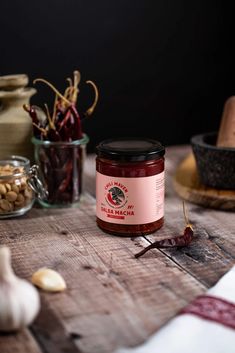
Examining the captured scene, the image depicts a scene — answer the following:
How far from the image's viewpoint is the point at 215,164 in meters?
1.49

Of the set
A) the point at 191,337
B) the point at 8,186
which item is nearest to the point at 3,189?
the point at 8,186

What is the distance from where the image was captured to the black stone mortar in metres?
1.46

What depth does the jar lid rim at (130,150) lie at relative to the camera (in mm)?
1240

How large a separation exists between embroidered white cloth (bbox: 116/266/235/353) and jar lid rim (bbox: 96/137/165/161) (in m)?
0.36

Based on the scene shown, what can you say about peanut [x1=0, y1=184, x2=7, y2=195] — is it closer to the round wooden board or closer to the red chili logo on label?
the red chili logo on label

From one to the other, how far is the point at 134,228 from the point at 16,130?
0.39m

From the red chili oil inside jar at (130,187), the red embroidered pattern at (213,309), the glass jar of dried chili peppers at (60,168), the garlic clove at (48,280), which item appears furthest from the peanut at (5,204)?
the red embroidered pattern at (213,309)

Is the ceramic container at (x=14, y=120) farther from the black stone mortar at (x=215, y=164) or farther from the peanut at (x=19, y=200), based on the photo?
the black stone mortar at (x=215, y=164)

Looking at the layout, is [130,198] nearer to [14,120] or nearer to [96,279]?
[96,279]

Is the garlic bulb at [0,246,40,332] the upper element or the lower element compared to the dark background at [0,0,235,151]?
lower

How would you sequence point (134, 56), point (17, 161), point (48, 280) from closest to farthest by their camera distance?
point (48, 280)
point (17, 161)
point (134, 56)

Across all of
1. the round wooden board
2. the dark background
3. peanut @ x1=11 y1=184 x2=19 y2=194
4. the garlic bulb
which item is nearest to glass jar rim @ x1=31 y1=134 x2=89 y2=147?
peanut @ x1=11 y1=184 x2=19 y2=194

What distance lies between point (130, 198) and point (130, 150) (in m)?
0.09

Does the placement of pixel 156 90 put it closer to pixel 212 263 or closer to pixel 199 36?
pixel 199 36
